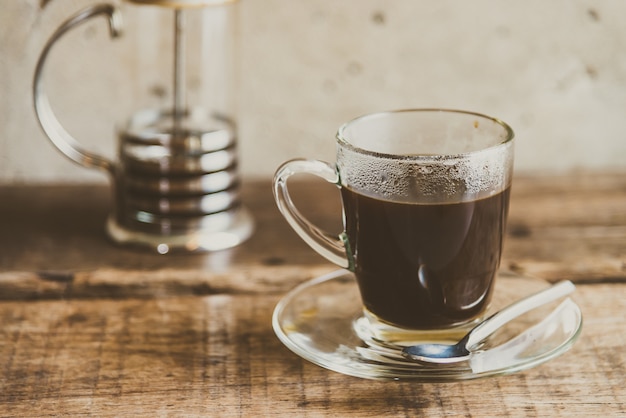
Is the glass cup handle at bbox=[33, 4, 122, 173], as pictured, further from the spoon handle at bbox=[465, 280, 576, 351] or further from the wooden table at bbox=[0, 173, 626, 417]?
the spoon handle at bbox=[465, 280, 576, 351]

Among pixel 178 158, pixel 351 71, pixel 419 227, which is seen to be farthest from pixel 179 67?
pixel 419 227

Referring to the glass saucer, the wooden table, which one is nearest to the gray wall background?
the wooden table

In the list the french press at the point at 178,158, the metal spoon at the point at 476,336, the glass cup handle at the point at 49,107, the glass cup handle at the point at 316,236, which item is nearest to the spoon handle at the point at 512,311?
the metal spoon at the point at 476,336

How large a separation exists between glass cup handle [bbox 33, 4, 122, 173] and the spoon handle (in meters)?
0.48

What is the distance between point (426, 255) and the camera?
686 mm

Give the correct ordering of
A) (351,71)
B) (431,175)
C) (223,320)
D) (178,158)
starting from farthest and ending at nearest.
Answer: (351,71) < (178,158) < (223,320) < (431,175)

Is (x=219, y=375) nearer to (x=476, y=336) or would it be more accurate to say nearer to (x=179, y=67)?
(x=476, y=336)

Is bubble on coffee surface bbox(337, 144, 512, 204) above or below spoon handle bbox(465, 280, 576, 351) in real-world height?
above

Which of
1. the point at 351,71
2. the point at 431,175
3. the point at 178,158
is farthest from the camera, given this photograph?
the point at 351,71

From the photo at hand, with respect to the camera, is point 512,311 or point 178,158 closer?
point 512,311

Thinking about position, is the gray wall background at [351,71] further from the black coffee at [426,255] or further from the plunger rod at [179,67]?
the black coffee at [426,255]

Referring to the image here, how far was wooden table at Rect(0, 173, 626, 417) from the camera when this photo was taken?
2.09ft

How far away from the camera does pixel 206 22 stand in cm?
99

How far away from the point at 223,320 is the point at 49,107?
13.7 inches
